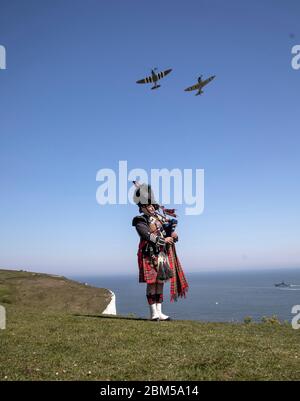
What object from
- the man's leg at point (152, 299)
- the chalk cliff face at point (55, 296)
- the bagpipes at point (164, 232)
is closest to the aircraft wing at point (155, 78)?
the bagpipes at point (164, 232)

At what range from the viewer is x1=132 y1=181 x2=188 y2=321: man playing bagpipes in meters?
13.4

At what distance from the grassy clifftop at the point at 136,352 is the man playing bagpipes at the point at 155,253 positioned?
1.29 meters

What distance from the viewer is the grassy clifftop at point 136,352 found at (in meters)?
7.39

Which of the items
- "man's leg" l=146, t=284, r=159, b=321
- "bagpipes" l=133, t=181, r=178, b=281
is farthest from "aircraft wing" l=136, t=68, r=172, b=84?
"man's leg" l=146, t=284, r=159, b=321

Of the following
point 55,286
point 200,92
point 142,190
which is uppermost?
point 200,92

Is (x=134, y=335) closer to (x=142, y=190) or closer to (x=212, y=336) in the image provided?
(x=212, y=336)

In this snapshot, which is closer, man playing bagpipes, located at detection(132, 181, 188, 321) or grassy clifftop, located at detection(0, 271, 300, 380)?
grassy clifftop, located at detection(0, 271, 300, 380)

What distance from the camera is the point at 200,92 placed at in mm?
19609

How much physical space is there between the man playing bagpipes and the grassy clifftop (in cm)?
129

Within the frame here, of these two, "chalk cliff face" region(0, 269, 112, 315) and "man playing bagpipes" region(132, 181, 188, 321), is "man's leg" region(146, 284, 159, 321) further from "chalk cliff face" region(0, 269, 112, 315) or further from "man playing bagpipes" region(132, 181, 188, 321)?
"chalk cliff face" region(0, 269, 112, 315)

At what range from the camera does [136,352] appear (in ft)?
29.0

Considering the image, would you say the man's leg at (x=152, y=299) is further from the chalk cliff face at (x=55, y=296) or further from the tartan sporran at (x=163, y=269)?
the chalk cliff face at (x=55, y=296)
